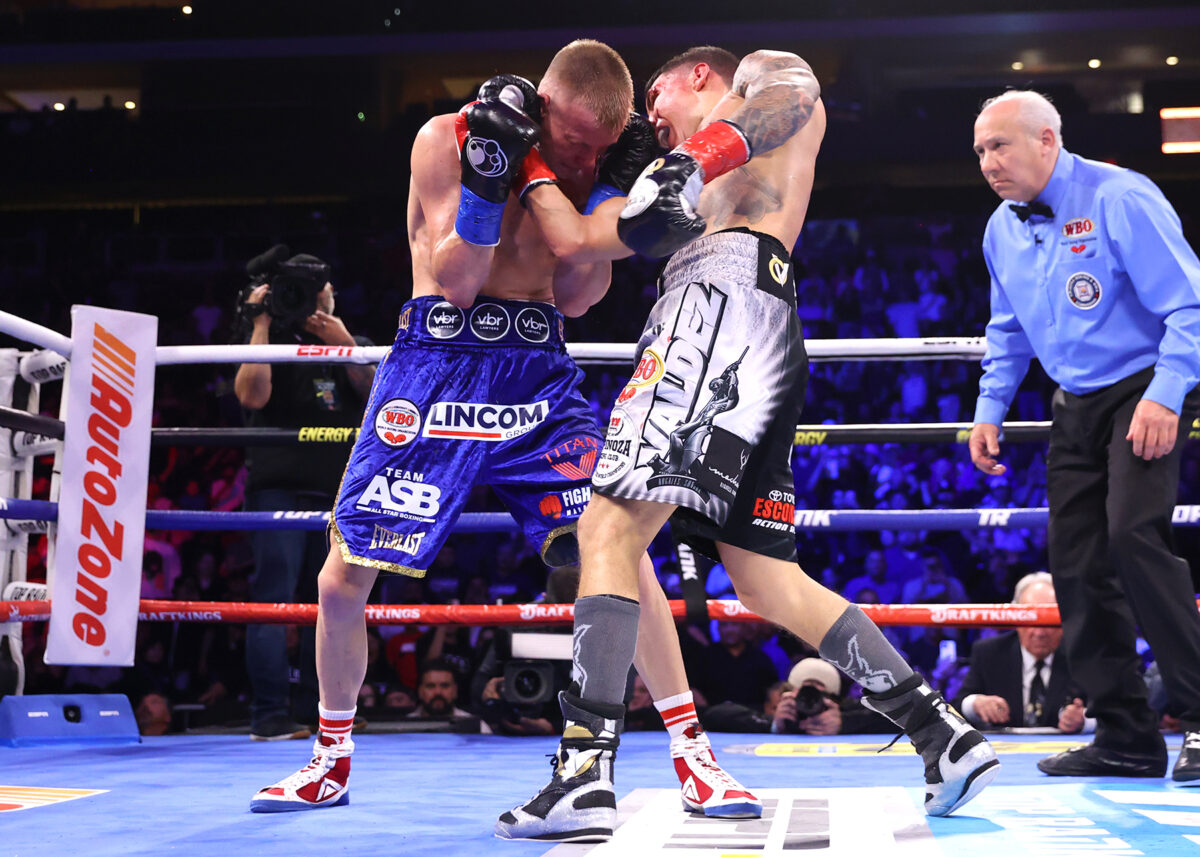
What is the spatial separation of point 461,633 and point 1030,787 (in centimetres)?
298

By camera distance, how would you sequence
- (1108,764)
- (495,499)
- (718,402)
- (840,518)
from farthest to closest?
(495,499), (840,518), (1108,764), (718,402)

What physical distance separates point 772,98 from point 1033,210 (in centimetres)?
79

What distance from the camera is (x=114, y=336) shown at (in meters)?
2.57

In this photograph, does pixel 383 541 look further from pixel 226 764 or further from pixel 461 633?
pixel 461 633

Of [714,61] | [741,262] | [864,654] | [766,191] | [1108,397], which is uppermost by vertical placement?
[714,61]

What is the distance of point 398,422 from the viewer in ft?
5.28

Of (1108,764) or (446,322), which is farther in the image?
(1108,764)

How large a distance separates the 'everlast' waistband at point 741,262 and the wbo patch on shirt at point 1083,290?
0.73 meters

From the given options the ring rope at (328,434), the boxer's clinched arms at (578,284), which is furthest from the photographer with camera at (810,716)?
the boxer's clinched arms at (578,284)

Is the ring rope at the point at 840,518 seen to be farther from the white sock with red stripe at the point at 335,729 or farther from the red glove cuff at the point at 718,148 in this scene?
the red glove cuff at the point at 718,148

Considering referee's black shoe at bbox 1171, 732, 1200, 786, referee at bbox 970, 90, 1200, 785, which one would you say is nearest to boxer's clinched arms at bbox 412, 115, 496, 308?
referee at bbox 970, 90, 1200, 785

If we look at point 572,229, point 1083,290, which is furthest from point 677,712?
point 1083,290

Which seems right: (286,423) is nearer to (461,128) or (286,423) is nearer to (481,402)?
(481,402)

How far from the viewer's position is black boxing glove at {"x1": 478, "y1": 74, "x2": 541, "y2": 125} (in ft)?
4.87
